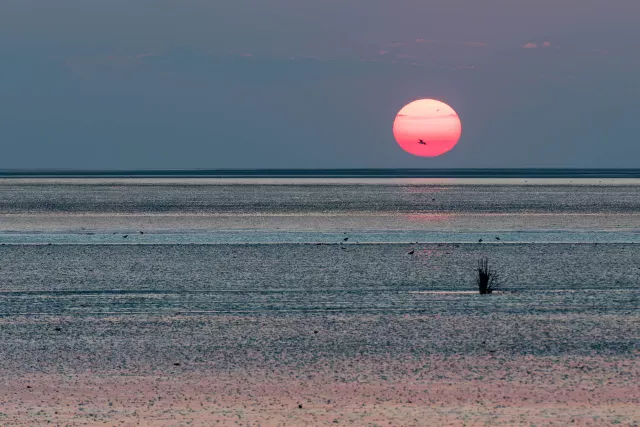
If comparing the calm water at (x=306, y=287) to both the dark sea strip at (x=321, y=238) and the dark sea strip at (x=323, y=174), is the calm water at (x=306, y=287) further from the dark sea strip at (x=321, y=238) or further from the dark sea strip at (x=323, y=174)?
the dark sea strip at (x=323, y=174)

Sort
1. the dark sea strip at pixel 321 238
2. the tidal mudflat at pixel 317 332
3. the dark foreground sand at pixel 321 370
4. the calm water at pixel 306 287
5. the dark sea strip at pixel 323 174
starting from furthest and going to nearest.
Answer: the dark sea strip at pixel 323 174, the dark sea strip at pixel 321 238, the calm water at pixel 306 287, the tidal mudflat at pixel 317 332, the dark foreground sand at pixel 321 370

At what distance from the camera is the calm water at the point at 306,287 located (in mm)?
10688

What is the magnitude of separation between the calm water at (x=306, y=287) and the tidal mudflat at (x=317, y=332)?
0.17ft

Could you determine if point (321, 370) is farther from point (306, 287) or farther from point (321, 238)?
point (321, 238)

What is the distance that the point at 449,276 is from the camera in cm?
1697

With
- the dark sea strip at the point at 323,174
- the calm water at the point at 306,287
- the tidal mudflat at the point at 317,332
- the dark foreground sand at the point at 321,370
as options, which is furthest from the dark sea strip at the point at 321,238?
the dark sea strip at the point at 323,174

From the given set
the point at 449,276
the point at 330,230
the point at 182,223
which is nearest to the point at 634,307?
the point at 449,276

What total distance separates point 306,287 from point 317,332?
4.24 metres

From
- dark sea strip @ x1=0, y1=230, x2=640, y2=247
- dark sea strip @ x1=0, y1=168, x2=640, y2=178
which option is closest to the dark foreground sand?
dark sea strip @ x1=0, y1=230, x2=640, y2=247

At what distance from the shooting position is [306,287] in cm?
1544

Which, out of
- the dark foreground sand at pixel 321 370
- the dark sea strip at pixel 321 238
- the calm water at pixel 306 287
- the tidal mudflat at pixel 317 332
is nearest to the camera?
the dark foreground sand at pixel 321 370

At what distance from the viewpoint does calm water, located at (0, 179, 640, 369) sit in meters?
10.7

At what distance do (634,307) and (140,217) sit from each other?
82.1 ft

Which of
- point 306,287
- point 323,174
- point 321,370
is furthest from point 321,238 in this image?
point 323,174
